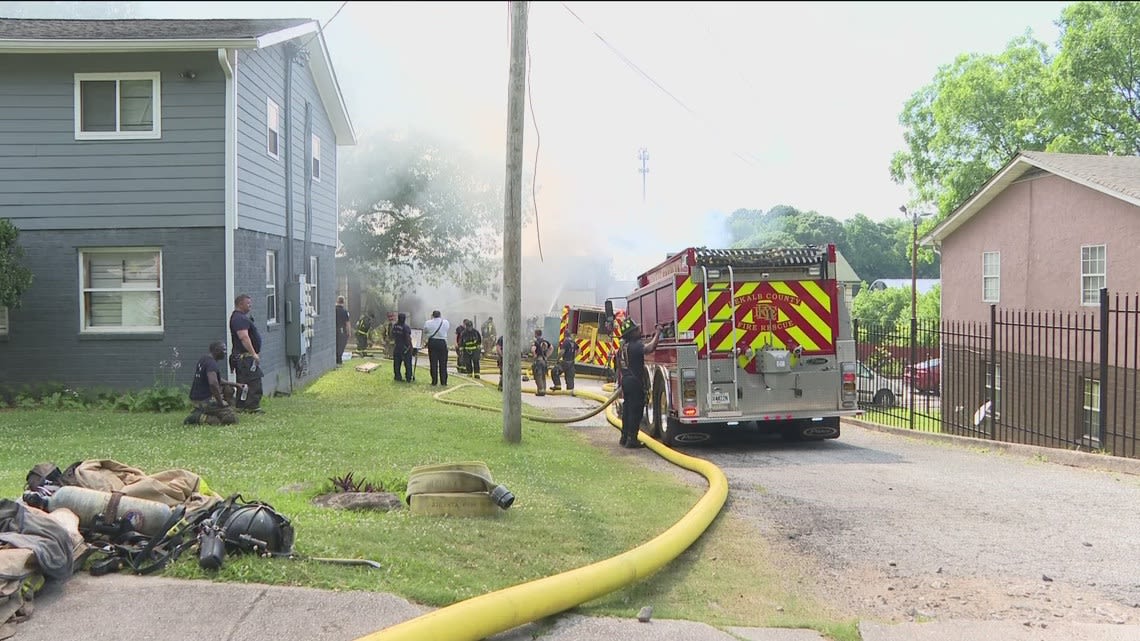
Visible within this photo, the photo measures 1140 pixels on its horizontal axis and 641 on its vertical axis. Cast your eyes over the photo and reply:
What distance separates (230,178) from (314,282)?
5835 millimetres

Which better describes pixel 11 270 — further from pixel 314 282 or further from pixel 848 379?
pixel 848 379

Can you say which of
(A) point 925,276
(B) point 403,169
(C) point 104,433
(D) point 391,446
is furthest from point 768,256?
(A) point 925,276

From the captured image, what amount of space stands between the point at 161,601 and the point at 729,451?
8.99 meters

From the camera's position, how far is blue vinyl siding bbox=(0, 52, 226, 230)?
45.8 feet

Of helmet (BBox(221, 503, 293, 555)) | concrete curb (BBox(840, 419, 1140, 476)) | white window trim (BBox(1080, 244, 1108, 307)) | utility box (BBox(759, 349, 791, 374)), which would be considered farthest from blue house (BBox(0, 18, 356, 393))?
white window trim (BBox(1080, 244, 1108, 307))

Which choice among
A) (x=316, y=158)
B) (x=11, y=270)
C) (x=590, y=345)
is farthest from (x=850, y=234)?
(x=11, y=270)

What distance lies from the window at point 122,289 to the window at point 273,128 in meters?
3.05

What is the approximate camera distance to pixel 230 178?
14.0 meters

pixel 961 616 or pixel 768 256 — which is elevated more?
pixel 768 256

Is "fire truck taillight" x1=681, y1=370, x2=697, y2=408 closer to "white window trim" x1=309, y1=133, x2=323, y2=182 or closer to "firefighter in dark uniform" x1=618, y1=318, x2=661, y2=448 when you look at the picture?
"firefighter in dark uniform" x1=618, y1=318, x2=661, y2=448

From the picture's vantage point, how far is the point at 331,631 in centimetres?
427

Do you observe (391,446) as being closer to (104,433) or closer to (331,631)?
(104,433)

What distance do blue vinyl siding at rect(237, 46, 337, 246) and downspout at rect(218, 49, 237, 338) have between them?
21cm

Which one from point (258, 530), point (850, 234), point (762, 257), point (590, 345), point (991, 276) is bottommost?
point (258, 530)
